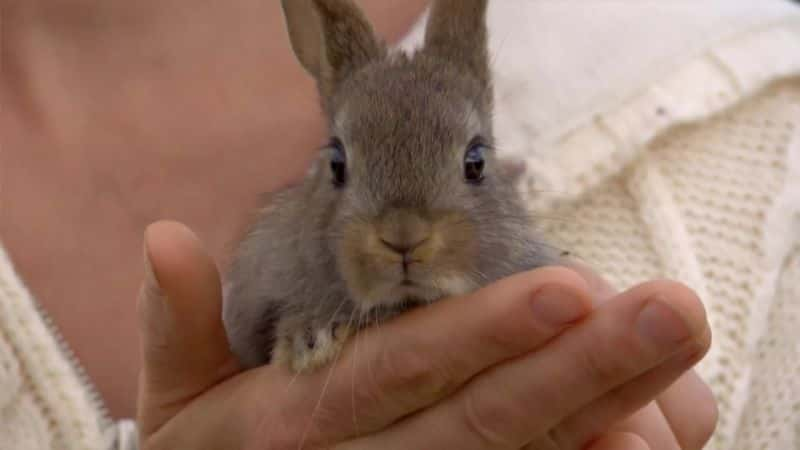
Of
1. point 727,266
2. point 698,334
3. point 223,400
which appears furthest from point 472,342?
point 727,266

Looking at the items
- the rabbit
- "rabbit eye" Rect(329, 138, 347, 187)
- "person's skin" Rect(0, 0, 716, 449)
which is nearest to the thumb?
the rabbit

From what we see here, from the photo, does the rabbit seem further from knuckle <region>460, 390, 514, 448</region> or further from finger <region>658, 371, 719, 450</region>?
finger <region>658, 371, 719, 450</region>

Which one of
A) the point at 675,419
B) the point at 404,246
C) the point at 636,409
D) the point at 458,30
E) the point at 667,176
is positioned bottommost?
the point at 675,419

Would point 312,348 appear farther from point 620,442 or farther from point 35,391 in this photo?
point 35,391

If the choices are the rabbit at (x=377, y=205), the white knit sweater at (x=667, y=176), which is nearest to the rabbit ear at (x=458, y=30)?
the rabbit at (x=377, y=205)

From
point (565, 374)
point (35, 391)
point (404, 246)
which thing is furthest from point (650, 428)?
point (35, 391)

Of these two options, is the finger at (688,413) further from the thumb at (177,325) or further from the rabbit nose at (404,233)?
the thumb at (177,325)
